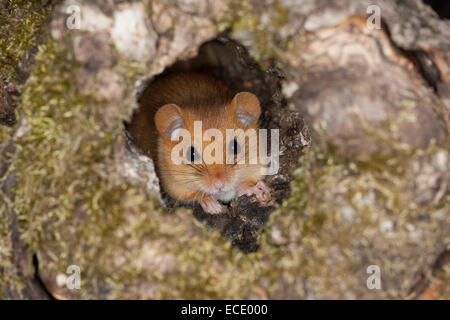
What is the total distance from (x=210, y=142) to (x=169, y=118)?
0.41 meters

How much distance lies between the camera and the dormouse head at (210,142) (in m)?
3.71

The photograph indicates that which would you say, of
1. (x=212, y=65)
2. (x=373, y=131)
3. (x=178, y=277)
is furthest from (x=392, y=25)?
(x=212, y=65)

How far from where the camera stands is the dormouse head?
3709mm

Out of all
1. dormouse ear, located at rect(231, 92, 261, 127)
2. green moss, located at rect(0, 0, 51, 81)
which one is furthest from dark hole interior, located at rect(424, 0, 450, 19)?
green moss, located at rect(0, 0, 51, 81)

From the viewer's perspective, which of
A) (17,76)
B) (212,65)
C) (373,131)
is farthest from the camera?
(212,65)

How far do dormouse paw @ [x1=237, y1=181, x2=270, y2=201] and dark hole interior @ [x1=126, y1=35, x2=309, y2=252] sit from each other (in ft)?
0.18

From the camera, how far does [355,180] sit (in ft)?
7.65

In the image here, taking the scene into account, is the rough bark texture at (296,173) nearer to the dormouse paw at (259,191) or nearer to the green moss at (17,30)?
the green moss at (17,30)

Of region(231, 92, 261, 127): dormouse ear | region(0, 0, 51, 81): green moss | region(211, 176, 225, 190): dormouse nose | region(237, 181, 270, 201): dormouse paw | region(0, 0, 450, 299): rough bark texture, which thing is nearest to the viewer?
region(0, 0, 450, 299): rough bark texture

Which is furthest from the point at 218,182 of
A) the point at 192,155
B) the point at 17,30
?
the point at 17,30

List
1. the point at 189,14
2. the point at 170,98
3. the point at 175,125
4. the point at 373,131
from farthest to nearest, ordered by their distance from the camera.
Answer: the point at 170,98
the point at 175,125
the point at 189,14
the point at 373,131

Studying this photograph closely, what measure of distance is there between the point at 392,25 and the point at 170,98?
257 cm

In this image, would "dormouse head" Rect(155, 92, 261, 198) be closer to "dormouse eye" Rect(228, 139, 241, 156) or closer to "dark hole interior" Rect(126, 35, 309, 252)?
"dormouse eye" Rect(228, 139, 241, 156)

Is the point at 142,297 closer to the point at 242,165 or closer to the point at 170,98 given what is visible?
the point at 242,165
